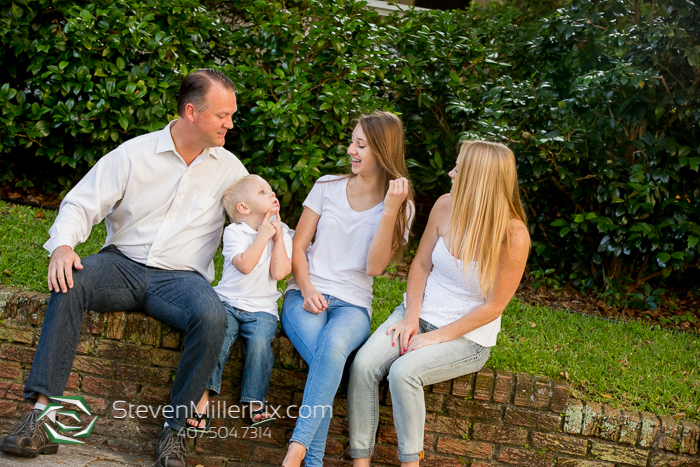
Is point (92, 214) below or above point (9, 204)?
above

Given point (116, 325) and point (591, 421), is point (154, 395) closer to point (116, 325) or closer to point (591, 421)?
point (116, 325)

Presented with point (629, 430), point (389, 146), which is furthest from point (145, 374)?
point (629, 430)

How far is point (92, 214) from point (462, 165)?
5.93 feet

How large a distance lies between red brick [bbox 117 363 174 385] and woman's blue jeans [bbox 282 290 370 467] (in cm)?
63

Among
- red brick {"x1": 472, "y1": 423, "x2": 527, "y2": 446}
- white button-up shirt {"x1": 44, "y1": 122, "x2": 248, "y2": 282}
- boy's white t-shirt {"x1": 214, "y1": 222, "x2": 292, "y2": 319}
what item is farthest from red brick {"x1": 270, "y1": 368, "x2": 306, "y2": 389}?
red brick {"x1": 472, "y1": 423, "x2": 527, "y2": 446}

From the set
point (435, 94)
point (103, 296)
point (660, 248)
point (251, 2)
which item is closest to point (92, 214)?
point (103, 296)

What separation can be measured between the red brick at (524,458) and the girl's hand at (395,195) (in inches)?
51.5

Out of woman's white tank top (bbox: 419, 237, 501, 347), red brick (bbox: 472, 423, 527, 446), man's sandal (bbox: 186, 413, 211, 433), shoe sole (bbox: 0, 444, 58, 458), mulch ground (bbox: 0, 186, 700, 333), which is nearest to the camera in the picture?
shoe sole (bbox: 0, 444, 58, 458)

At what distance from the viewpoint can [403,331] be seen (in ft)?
9.96

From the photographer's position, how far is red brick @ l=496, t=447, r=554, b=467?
3127 mm

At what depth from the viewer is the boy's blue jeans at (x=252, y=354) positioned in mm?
2963

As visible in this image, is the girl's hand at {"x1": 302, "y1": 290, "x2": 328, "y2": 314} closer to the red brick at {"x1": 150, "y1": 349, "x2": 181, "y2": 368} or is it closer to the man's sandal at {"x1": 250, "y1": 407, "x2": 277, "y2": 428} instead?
the man's sandal at {"x1": 250, "y1": 407, "x2": 277, "y2": 428}

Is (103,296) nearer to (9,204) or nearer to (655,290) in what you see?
(9,204)

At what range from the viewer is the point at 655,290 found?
193 inches
